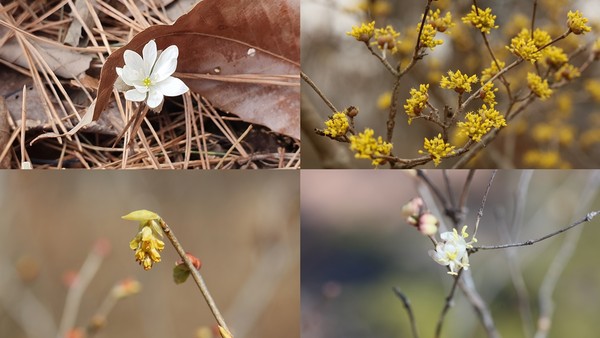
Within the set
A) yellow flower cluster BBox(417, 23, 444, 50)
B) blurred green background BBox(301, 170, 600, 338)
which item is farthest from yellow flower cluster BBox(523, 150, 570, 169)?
yellow flower cluster BBox(417, 23, 444, 50)

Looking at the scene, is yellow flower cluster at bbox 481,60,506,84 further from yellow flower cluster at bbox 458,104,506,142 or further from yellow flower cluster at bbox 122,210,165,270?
yellow flower cluster at bbox 122,210,165,270

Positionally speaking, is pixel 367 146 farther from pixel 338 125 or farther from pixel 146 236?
pixel 146 236

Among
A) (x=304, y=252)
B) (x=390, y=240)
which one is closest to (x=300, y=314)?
(x=304, y=252)

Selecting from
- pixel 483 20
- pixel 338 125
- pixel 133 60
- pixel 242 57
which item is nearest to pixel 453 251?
pixel 338 125

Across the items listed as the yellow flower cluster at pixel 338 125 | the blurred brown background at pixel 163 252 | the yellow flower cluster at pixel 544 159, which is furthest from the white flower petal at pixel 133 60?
the yellow flower cluster at pixel 544 159

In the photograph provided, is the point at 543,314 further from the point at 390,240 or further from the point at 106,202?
the point at 106,202

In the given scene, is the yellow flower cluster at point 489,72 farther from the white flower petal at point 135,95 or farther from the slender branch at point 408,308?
the white flower petal at point 135,95
